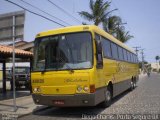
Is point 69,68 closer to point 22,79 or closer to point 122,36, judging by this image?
point 22,79

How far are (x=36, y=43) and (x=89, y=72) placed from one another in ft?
8.73

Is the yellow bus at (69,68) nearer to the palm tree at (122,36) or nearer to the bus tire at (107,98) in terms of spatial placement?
the bus tire at (107,98)

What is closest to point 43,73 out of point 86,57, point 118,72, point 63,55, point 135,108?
point 63,55

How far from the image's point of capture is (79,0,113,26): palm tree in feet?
111

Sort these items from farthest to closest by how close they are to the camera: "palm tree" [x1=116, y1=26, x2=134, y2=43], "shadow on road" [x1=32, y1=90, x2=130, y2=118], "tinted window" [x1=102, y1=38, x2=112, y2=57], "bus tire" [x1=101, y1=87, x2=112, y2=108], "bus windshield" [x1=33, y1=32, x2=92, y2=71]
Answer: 1. "palm tree" [x1=116, y1=26, x2=134, y2=43]
2. "tinted window" [x1=102, y1=38, x2=112, y2=57]
3. "bus tire" [x1=101, y1=87, x2=112, y2=108]
4. "shadow on road" [x1=32, y1=90, x2=130, y2=118]
5. "bus windshield" [x1=33, y1=32, x2=92, y2=71]

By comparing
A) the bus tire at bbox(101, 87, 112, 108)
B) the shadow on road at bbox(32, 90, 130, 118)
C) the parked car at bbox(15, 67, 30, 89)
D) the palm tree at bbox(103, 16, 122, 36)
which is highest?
the palm tree at bbox(103, 16, 122, 36)

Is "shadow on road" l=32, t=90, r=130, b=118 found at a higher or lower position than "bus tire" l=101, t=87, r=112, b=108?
lower

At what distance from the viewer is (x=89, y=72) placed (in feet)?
33.7

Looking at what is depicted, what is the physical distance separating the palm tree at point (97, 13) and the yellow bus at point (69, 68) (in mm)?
22653

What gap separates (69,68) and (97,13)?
2446 centimetres

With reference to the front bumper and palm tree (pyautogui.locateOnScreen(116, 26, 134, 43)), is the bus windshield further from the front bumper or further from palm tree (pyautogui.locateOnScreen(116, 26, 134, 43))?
palm tree (pyautogui.locateOnScreen(116, 26, 134, 43))

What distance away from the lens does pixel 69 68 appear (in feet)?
34.5

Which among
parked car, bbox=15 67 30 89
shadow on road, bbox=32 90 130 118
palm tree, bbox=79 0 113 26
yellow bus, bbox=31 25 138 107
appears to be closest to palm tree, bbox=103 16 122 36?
palm tree, bbox=79 0 113 26

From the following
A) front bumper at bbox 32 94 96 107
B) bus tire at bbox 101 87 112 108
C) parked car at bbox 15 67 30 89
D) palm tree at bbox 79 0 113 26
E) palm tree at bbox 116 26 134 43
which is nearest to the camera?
front bumper at bbox 32 94 96 107
